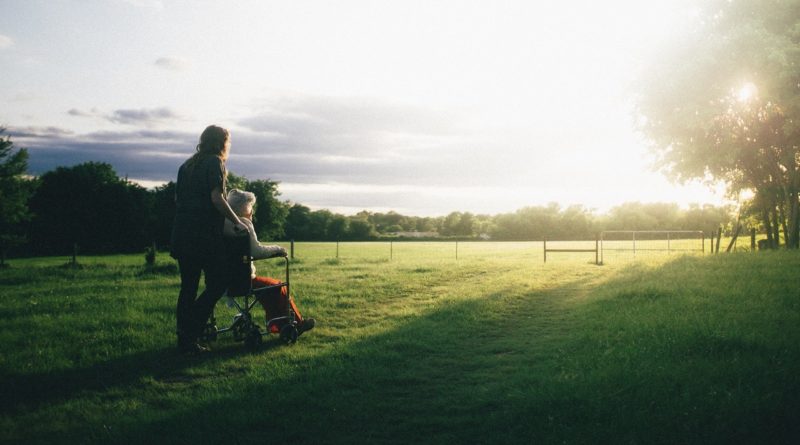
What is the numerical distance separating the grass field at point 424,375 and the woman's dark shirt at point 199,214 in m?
1.43

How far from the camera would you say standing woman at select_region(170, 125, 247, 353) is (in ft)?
20.0

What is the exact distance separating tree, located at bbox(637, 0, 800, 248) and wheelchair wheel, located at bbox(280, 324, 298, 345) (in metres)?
18.7

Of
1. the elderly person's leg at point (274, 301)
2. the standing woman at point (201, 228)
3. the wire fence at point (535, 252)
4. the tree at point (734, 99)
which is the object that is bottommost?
the wire fence at point (535, 252)

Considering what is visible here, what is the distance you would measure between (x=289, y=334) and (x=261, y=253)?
4.45 ft

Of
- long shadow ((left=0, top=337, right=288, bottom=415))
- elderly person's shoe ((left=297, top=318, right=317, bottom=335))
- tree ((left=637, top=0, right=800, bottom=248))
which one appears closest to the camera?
long shadow ((left=0, top=337, right=288, bottom=415))

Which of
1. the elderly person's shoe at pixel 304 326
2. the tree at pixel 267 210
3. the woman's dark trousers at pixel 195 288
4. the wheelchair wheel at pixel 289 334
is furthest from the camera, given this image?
the tree at pixel 267 210

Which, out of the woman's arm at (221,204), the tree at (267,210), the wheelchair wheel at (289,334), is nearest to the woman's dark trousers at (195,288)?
the woman's arm at (221,204)

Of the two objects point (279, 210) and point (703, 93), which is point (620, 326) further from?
point (279, 210)

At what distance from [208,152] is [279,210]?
7136cm

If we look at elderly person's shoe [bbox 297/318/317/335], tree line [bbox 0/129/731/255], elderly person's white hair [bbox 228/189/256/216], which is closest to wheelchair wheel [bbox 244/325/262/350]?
elderly person's shoe [bbox 297/318/317/335]

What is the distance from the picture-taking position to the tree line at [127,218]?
47.6 meters

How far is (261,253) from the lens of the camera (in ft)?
21.6

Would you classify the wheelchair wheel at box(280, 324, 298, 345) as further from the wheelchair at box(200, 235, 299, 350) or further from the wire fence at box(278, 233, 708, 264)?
the wire fence at box(278, 233, 708, 264)

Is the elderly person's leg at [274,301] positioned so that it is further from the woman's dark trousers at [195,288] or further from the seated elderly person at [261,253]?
the woman's dark trousers at [195,288]
